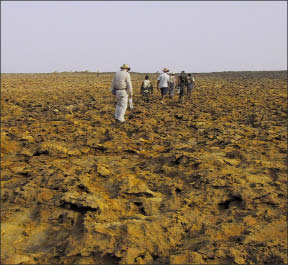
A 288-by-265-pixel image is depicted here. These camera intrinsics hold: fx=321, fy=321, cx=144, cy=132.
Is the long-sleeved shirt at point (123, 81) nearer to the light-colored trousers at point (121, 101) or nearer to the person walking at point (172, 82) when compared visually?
the light-colored trousers at point (121, 101)

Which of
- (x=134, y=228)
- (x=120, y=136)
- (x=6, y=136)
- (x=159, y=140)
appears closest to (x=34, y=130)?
(x=6, y=136)

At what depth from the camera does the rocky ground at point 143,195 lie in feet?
9.60

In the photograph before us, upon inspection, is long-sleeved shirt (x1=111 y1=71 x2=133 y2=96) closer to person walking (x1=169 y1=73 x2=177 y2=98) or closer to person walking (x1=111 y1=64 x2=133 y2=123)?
person walking (x1=111 y1=64 x2=133 y2=123)

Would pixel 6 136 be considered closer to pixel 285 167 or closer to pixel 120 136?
pixel 120 136

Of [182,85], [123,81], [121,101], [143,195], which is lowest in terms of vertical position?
[143,195]

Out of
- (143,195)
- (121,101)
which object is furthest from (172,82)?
(143,195)

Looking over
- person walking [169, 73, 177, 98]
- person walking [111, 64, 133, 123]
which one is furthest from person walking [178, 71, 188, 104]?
person walking [111, 64, 133, 123]

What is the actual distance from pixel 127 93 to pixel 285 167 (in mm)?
4545

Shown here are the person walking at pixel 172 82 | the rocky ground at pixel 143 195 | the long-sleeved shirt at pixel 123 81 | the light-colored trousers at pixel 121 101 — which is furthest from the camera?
the person walking at pixel 172 82

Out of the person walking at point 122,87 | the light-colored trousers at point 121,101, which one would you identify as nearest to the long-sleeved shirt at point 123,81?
the person walking at point 122,87

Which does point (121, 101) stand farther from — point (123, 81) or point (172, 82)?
point (172, 82)

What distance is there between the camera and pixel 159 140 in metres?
6.82

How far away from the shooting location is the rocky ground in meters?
2.93

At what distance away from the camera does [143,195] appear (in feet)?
13.3
